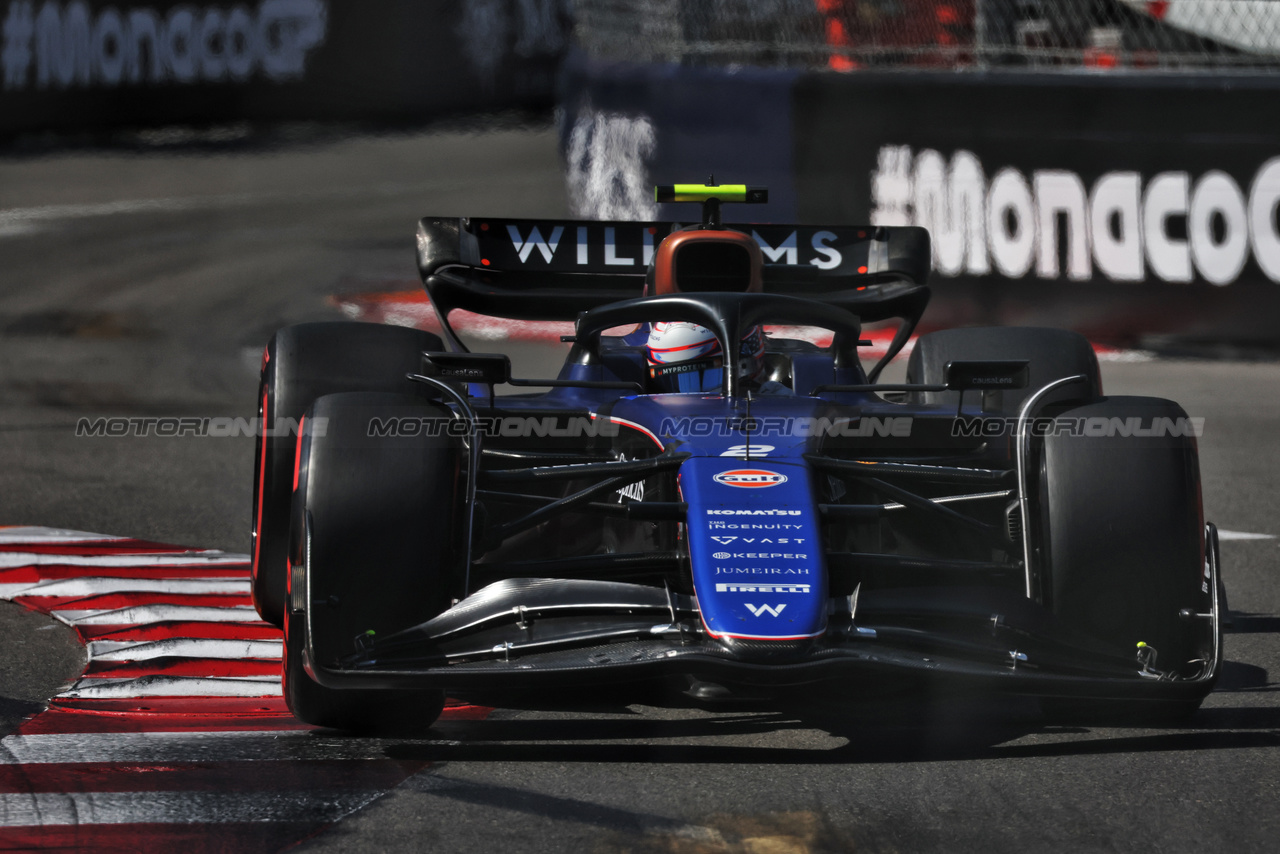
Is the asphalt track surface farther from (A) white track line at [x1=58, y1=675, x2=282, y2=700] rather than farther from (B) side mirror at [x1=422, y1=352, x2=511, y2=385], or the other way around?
(B) side mirror at [x1=422, y1=352, x2=511, y2=385]

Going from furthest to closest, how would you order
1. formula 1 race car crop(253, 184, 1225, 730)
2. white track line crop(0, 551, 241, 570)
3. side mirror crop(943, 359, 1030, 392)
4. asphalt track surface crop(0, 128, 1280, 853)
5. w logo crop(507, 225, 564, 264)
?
1. w logo crop(507, 225, 564, 264)
2. white track line crop(0, 551, 241, 570)
3. side mirror crop(943, 359, 1030, 392)
4. formula 1 race car crop(253, 184, 1225, 730)
5. asphalt track surface crop(0, 128, 1280, 853)

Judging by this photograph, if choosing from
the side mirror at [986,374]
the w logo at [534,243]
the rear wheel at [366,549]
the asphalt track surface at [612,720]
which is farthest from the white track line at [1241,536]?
the rear wheel at [366,549]

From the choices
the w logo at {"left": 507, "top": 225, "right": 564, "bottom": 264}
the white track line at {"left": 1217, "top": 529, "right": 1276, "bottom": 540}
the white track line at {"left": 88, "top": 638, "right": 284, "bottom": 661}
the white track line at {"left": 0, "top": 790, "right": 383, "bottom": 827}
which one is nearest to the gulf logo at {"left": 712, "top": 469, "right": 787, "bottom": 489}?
the white track line at {"left": 0, "top": 790, "right": 383, "bottom": 827}

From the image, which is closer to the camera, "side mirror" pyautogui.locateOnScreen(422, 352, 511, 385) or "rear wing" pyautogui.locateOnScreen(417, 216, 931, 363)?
"side mirror" pyautogui.locateOnScreen(422, 352, 511, 385)

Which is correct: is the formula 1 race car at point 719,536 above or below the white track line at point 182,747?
above

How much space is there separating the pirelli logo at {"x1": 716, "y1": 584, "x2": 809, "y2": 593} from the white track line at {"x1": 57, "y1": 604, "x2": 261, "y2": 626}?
206 centimetres

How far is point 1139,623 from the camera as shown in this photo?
375 cm

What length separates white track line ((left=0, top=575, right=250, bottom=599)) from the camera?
17.4ft

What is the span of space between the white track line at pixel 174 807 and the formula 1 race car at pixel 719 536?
0.88ft

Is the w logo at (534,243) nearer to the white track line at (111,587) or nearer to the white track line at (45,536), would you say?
the white track line at (111,587)

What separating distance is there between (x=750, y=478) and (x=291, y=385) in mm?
1522

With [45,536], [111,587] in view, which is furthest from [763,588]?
[45,536]

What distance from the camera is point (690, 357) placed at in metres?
5.18

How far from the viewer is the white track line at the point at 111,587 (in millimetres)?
5316
